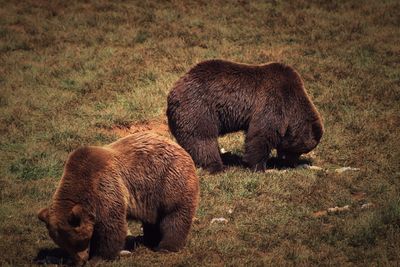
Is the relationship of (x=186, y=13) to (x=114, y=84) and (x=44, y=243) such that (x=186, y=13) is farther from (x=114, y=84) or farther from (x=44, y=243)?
(x=44, y=243)

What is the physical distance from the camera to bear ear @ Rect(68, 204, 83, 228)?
724 centimetres

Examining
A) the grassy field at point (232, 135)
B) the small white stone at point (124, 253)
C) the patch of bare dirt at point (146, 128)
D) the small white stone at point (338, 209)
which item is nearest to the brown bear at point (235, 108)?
the grassy field at point (232, 135)

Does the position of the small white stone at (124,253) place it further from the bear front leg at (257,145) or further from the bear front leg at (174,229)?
the bear front leg at (257,145)

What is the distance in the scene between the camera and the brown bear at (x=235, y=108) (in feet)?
39.1

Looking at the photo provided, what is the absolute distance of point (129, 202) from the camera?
8125 millimetres

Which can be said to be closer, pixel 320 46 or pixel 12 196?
pixel 12 196

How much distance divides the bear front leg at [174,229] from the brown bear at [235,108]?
3570mm

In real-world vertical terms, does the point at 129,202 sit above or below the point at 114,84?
above

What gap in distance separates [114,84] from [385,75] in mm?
7330

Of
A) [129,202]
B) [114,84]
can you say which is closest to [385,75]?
[114,84]

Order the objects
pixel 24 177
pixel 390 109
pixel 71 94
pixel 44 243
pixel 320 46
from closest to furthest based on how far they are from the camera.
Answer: pixel 44 243 < pixel 24 177 < pixel 390 109 < pixel 71 94 < pixel 320 46

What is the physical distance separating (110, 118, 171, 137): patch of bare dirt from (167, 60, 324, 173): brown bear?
2.56 metres

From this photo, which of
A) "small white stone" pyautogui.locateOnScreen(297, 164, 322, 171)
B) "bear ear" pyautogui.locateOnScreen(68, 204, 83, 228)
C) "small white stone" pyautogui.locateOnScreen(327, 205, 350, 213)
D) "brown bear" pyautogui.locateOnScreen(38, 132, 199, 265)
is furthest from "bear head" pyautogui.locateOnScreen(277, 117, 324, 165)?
"bear ear" pyautogui.locateOnScreen(68, 204, 83, 228)

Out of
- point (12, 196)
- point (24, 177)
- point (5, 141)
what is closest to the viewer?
point (12, 196)
